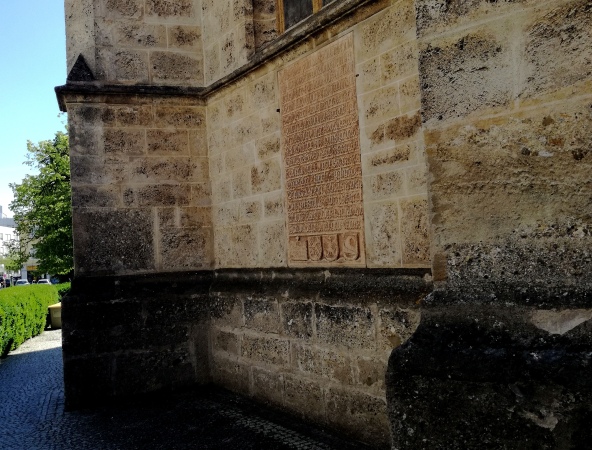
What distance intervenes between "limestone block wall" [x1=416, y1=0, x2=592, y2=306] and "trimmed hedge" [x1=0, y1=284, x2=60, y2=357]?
9.74 m

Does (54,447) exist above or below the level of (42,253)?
below

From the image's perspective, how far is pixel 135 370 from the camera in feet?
20.0

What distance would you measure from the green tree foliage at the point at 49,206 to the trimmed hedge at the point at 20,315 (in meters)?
8.84

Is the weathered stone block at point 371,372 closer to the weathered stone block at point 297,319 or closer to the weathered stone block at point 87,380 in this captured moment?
the weathered stone block at point 297,319

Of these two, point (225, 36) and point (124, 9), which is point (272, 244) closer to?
point (225, 36)

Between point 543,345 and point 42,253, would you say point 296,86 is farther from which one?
point 42,253

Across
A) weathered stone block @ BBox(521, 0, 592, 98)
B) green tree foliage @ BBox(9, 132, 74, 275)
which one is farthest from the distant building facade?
green tree foliage @ BBox(9, 132, 74, 275)

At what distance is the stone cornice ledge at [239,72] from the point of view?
433cm

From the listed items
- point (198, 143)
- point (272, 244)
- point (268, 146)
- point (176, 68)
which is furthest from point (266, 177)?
point (176, 68)

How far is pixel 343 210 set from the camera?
4.34 metres

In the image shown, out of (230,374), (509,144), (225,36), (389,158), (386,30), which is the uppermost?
(225,36)

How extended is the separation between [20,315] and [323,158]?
9444 millimetres

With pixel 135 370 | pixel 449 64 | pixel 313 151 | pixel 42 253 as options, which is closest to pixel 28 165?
pixel 42 253

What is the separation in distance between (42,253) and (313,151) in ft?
72.4
